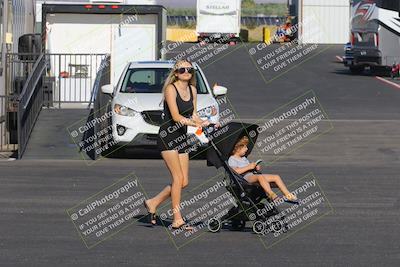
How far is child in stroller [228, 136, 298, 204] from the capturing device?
33.4 feet

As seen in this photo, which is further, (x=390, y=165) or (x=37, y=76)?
(x=37, y=76)

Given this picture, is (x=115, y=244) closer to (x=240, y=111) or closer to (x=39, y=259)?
(x=39, y=259)

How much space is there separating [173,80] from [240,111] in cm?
1785

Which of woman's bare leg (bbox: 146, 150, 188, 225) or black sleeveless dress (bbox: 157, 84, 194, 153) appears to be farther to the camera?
woman's bare leg (bbox: 146, 150, 188, 225)

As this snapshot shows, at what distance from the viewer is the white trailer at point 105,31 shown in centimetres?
2553

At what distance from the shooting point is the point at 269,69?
4519cm

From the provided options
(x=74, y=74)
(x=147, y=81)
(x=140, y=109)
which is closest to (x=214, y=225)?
(x=140, y=109)

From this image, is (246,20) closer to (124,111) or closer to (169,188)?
(124,111)

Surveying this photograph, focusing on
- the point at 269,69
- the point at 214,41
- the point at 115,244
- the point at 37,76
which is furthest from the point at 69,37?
the point at 214,41

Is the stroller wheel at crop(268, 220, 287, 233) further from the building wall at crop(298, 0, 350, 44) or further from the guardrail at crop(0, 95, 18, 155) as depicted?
the building wall at crop(298, 0, 350, 44)

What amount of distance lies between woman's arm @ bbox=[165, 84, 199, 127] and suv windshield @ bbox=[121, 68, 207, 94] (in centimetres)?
841

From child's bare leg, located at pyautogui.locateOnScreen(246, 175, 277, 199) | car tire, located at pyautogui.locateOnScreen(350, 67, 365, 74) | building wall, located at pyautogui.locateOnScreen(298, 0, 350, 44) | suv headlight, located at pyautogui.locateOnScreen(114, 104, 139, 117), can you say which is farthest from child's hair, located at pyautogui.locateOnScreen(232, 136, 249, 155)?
building wall, located at pyautogui.locateOnScreen(298, 0, 350, 44)

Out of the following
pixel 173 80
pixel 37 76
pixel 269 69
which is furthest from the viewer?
pixel 269 69

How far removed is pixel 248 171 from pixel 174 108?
1.03m
